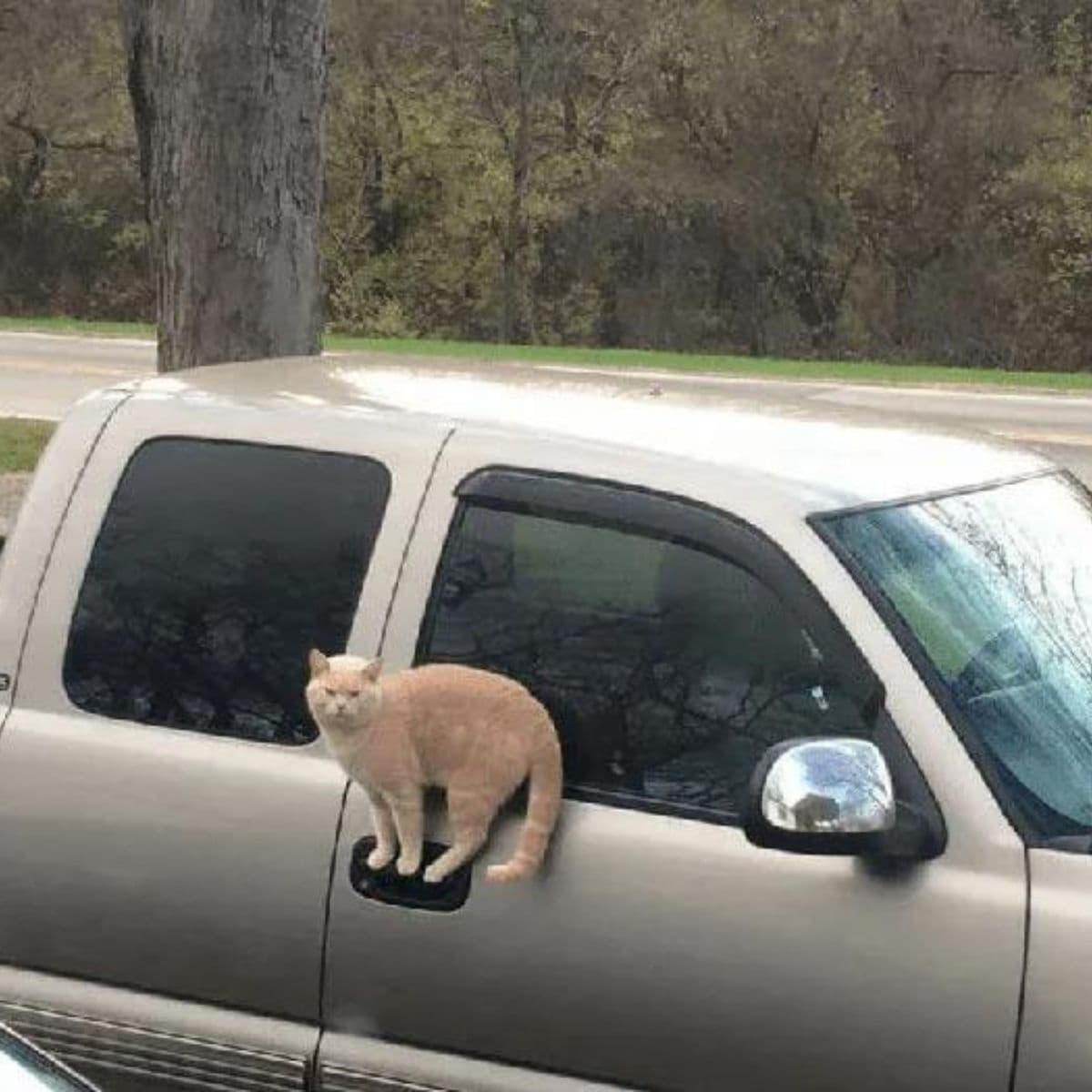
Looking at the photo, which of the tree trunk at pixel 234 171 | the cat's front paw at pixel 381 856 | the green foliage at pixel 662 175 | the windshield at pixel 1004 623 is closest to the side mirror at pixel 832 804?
the windshield at pixel 1004 623

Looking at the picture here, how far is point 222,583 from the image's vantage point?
166 inches

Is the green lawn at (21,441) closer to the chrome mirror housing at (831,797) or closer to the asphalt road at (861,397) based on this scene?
the asphalt road at (861,397)

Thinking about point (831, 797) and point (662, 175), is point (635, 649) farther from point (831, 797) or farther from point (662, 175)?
point (662, 175)

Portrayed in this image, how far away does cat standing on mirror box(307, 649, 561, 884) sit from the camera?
12.2 feet

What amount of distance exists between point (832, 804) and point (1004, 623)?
2.10 feet

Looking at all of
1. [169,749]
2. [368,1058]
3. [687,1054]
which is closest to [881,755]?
[687,1054]

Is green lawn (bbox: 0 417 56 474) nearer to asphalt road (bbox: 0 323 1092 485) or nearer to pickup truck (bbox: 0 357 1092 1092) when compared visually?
asphalt road (bbox: 0 323 1092 485)

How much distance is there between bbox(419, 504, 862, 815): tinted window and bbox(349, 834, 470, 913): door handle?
0.81 feet

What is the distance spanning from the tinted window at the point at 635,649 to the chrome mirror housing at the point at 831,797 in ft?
0.74

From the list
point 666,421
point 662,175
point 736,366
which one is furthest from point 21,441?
point 662,175

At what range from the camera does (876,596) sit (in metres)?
3.58

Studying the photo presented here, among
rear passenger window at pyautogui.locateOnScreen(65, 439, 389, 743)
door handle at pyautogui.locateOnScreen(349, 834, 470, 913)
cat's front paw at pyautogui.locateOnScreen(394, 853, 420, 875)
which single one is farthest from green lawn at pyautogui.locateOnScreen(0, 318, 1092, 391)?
cat's front paw at pyautogui.locateOnScreen(394, 853, 420, 875)

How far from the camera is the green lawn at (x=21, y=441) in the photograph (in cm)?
1780

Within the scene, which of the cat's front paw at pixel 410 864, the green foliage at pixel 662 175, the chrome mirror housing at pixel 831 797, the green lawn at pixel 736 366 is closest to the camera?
the chrome mirror housing at pixel 831 797
